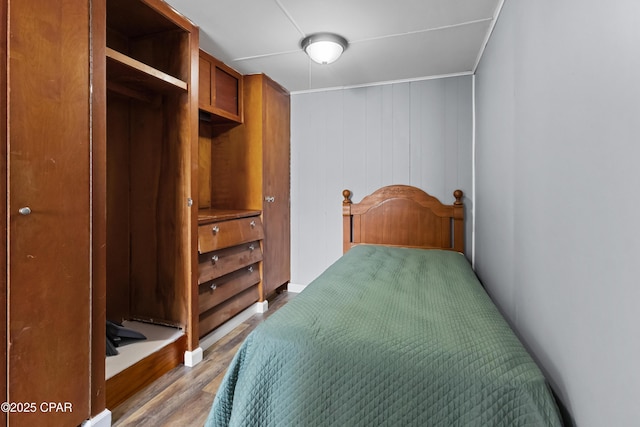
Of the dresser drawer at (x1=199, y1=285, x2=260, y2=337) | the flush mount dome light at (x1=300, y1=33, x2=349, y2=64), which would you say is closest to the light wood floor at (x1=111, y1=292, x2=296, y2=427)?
the dresser drawer at (x1=199, y1=285, x2=260, y2=337)

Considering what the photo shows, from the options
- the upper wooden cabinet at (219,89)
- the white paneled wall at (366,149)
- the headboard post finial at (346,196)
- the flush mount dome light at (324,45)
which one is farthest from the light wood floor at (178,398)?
the flush mount dome light at (324,45)

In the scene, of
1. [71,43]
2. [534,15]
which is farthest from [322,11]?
[71,43]

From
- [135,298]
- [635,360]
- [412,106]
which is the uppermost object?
Answer: [412,106]

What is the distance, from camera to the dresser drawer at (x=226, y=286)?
2.34 m

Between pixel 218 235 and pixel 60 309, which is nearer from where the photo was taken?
pixel 60 309

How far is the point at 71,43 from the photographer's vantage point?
1372 mm

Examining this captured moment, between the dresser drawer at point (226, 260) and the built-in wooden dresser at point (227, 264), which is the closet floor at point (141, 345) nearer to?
the built-in wooden dresser at point (227, 264)

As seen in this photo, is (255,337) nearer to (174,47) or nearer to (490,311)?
(490,311)

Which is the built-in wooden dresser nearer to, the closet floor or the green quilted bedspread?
the closet floor

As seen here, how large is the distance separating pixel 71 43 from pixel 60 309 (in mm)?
1108

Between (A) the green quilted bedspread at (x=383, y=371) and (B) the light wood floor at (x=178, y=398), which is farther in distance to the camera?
(B) the light wood floor at (x=178, y=398)

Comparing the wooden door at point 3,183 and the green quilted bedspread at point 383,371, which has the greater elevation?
the wooden door at point 3,183

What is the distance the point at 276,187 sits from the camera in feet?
10.6

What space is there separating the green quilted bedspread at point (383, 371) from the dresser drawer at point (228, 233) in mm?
1131
